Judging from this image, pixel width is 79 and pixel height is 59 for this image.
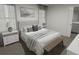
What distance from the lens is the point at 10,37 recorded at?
2.60 metres

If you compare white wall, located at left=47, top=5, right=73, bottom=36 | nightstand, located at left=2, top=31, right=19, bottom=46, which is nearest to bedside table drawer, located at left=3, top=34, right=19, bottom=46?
nightstand, located at left=2, top=31, right=19, bottom=46

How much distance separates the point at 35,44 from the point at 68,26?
135cm

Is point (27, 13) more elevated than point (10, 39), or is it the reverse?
point (27, 13)

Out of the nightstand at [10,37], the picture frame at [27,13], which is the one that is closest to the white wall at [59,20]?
the picture frame at [27,13]

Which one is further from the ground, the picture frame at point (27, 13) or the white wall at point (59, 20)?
A: the picture frame at point (27, 13)

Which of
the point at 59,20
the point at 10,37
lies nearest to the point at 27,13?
the point at 10,37

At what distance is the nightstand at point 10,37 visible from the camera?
2.49 metres

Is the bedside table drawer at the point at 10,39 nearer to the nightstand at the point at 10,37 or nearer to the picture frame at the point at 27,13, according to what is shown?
the nightstand at the point at 10,37

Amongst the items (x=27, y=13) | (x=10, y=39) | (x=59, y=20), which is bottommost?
(x=10, y=39)

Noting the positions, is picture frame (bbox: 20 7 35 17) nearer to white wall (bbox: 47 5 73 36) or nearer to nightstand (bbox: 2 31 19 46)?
nightstand (bbox: 2 31 19 46)

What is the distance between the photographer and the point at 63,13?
1.99m

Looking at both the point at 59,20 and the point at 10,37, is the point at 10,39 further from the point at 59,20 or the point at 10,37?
the point at 59,20

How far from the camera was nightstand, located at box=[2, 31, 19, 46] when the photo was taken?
249 centimetres
